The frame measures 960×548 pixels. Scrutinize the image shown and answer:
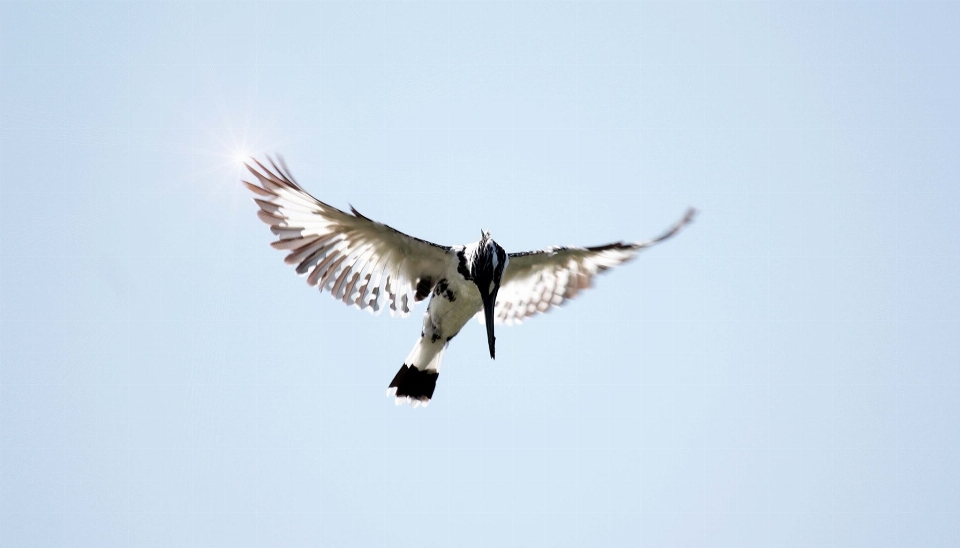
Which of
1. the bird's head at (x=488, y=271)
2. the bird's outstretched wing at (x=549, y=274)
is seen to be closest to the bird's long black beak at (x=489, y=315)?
the bird's head at (x=488, y=271)

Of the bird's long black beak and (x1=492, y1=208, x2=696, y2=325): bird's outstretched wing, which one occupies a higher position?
(x1=492, y1=208, x2=696, y2=325): bird's outstretched wing

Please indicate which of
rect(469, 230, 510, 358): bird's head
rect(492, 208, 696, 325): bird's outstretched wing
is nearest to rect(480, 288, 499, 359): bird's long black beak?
rect(469, 230, 510, 358): bird's head

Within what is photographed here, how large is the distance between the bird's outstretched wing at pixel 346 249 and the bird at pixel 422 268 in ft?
0.03

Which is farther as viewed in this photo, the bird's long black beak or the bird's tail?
the bird's tail

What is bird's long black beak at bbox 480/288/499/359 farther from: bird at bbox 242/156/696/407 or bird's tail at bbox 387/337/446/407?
bird's tail at bbox 387/337/446/407

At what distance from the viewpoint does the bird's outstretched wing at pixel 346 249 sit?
999 cm

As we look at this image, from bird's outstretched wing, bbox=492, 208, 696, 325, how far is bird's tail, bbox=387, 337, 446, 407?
806mm

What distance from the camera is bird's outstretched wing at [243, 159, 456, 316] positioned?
32.8 feet

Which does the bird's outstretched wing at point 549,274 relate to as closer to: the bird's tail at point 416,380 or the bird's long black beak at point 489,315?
the bird's tail at point 416,380

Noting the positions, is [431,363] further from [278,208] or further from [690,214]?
[690,214]

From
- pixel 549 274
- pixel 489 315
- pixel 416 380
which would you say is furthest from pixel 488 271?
pixel 416 380

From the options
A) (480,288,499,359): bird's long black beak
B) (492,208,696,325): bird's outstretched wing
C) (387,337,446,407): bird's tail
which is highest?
(492,208,696,325): bird's outstretched wing

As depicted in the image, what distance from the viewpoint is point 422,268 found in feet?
35.2

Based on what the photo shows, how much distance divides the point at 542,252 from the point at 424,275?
4.55ft
